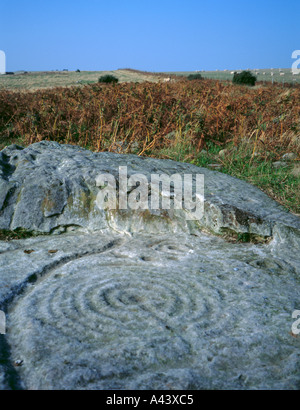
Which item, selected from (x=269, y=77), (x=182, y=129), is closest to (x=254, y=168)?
(x=182, y=129)

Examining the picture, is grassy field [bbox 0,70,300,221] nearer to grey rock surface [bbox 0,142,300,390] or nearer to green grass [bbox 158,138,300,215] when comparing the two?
green grass [bbox 158,138,300,215]

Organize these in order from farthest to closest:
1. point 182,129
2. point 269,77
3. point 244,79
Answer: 1. point 269,77
2. point 244,79
3. point 182,129

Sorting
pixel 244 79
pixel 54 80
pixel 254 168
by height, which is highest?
pixel 54 80

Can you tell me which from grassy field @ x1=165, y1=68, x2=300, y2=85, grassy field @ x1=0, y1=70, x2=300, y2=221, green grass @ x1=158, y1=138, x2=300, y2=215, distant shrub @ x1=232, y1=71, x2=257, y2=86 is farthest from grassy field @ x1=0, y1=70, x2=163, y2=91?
green grass @ x1=158, y1=138, x2=300, y2=215

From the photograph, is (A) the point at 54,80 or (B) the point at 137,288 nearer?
(B) the point at 137,288

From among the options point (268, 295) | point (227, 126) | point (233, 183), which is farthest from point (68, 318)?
point (227, 126)

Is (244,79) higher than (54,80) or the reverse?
the reverse

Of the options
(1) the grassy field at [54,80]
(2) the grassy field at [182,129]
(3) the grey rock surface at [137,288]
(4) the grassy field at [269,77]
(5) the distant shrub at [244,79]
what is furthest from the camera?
(1) the grassy field at [54,80]

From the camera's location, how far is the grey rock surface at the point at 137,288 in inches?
55.1

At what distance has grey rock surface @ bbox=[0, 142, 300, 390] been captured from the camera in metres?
1.40

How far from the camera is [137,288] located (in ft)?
6.51

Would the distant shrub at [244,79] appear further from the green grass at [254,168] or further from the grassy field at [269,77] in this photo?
the green grass at [254,168]

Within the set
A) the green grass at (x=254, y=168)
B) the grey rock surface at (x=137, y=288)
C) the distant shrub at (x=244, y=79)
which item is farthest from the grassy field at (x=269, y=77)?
the grey rock surface at (x=137, y=288)

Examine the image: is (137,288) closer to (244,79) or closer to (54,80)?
(244,79)
